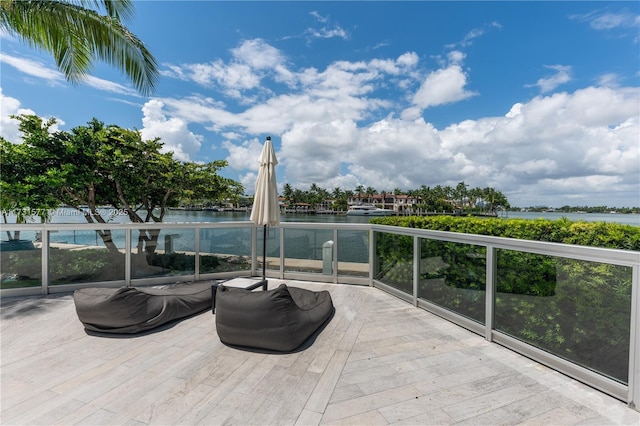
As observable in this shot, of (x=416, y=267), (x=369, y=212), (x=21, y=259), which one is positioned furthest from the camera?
(x=369, y=212)

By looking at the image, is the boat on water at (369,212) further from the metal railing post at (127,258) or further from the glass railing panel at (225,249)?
the metal railing post at (127,258)

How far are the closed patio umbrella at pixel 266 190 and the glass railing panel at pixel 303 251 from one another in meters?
1.71

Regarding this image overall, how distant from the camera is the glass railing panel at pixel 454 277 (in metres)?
3.46

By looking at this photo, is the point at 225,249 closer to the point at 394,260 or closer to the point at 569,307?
the point at 394,260

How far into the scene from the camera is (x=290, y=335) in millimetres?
2869

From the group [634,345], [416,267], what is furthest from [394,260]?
[634,345]

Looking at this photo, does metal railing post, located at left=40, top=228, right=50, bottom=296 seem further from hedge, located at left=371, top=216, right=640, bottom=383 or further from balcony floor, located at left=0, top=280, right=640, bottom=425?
hedge, located at left=371, top=216, right=640, bottom=383

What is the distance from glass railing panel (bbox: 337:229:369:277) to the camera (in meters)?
5.71

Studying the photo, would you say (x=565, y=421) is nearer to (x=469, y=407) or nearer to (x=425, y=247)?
(x=469, y=407)

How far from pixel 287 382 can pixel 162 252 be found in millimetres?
4566

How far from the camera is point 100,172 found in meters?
8.18

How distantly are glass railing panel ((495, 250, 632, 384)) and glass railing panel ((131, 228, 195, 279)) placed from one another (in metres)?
5.62

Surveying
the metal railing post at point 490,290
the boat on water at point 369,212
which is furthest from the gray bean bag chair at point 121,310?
the boat on water at point 369,212

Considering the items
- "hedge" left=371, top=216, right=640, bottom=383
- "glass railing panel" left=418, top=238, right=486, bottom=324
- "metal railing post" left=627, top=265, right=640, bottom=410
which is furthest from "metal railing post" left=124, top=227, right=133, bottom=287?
"metal railing post" left=627, top=265, right=640, bottom=410
